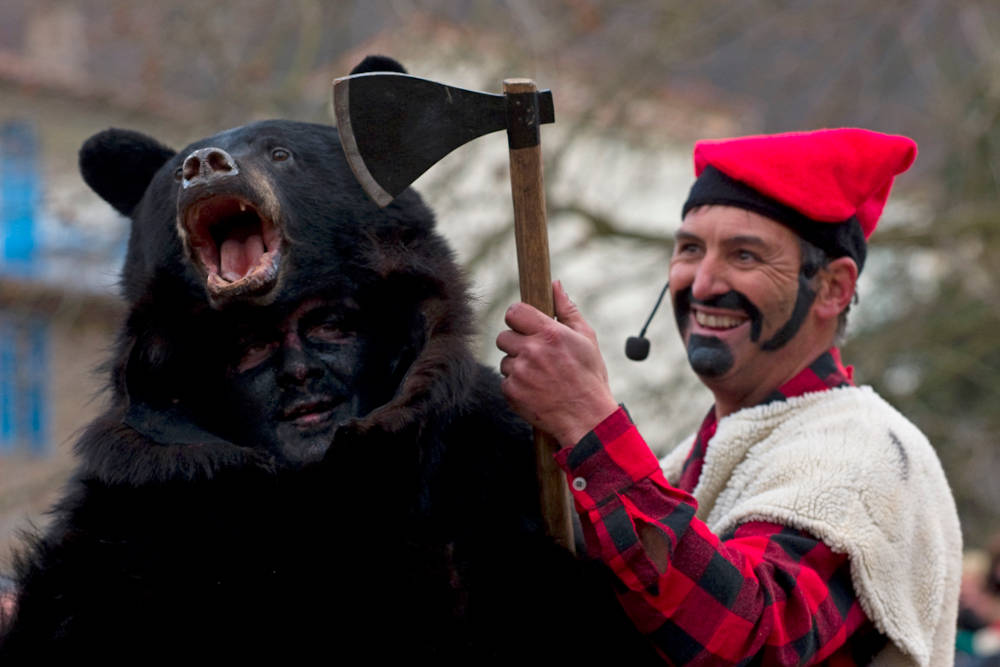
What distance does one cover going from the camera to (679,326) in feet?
10.0

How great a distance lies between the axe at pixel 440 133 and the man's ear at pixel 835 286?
0.88 meters

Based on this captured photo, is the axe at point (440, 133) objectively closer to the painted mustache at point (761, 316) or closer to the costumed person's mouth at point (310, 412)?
the costumed person's mouth at point (310, 412)

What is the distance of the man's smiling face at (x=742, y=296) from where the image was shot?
9.39 feet

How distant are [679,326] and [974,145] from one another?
7672 millimetres

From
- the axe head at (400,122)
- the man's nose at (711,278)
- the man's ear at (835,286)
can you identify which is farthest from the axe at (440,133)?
the man's ear at (835,286)

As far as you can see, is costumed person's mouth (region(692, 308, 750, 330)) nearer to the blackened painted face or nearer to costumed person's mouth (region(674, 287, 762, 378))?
costumed person's mouth (region(674, 287, 762, 378))

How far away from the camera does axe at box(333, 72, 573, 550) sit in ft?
7.26

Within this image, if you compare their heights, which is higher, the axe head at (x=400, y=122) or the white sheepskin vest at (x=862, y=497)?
the axe head at (x=400, y=122)

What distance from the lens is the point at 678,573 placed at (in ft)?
7.14

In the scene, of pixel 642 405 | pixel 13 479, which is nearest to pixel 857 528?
pixel 642 405

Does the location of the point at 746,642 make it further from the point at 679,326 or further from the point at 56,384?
the point at 56,384

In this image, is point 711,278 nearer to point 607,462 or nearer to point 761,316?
point 761,316

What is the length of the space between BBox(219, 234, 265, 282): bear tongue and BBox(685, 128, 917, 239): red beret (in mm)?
1119

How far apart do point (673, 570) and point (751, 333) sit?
889mm
